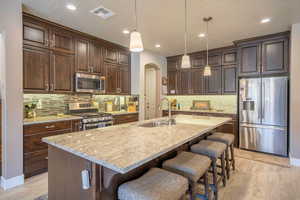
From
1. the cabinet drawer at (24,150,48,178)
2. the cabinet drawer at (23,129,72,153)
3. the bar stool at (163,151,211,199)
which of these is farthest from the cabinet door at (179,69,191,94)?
the cabinet drawer at (24,150,48,178)

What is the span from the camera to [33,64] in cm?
279

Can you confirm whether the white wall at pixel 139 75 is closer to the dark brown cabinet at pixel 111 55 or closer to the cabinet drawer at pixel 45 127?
the dark brown cabinet at pixel 111 55

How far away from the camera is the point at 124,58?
4.50 m

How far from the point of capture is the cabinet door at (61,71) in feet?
10.1

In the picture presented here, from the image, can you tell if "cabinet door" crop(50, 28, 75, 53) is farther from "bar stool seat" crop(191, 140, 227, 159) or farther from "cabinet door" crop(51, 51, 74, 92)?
"bar stool seat" crop(191, 140, 227, 159)

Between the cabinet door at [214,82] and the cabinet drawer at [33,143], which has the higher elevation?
the cabinet door at [214,82]

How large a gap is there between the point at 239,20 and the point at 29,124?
13.2 feet

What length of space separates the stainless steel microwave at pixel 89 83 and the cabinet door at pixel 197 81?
282cm

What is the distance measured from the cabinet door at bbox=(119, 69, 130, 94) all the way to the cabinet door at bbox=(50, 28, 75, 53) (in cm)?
144

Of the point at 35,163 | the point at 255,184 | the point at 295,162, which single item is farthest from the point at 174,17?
the point at 295,162

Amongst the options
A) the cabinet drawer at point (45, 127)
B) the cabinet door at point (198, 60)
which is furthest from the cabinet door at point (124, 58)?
the cabinet drawer at point (45, 127)

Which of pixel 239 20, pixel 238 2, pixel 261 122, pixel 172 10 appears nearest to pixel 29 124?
pixel 172 10

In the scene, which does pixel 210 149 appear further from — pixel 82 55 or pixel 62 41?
pixel 62 41

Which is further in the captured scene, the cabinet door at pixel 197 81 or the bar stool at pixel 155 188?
the cabinet door at pixel 197 81
